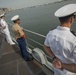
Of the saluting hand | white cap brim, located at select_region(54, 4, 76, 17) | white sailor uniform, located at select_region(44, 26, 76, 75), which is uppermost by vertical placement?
white cap brim, located at select_region(54, 4, 76, 17)

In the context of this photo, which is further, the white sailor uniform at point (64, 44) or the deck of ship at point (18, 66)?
the deck of ship at point (18, 66)

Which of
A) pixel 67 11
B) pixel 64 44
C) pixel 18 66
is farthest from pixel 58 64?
pixel 18 66

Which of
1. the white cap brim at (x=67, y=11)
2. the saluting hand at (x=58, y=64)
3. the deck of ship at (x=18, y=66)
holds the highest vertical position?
the white cap brim at (x=67, y=11)

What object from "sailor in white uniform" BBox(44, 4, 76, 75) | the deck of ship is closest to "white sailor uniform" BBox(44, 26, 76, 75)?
"sailor in white uniform" BBox(44, 4, 76, 75)

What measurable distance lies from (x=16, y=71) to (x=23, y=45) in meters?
0.95

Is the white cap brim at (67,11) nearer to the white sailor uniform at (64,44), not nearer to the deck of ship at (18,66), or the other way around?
the white sailor uniform at (64,44)

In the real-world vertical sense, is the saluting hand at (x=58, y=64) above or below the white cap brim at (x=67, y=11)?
below

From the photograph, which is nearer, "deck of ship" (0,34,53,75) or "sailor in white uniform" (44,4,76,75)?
"sailor in white uniform" (44,4,76,75)

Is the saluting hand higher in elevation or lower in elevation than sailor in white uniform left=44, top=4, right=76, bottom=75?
lower

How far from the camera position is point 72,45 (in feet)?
4.92

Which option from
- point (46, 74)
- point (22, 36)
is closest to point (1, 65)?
point (22, 36)

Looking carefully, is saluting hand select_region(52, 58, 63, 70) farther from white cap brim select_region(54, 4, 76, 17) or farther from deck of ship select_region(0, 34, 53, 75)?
deck of ship select_region(0, 34, 53, 75)

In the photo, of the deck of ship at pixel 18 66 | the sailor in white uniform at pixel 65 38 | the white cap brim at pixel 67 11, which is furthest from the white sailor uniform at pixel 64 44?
the deck of ship at pixel 18 66

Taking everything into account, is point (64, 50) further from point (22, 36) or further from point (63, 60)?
point (22, 36)
